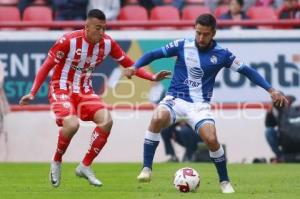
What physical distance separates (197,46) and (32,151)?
7952 mm

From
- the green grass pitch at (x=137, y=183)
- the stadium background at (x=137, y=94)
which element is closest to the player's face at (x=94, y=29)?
the green grass pitch at (x=137, y=183)

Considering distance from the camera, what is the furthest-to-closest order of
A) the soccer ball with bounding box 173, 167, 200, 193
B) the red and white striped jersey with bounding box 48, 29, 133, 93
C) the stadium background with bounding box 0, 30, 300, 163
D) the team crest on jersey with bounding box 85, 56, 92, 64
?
1. the stadium background with bounding box 0, 30, 300, 163
2. the team crest on jersey with bounding box 85, 56, 92, 64
3. the red and white striped jersey with bounding box 48, 29, 133, 93
4. the soccer ball with bounding box 173, 167, 200, 193

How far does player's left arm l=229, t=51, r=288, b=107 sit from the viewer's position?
40.0 feet

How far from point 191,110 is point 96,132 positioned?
1.21 metres

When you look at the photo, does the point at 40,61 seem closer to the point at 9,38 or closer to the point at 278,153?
the point at 9,38

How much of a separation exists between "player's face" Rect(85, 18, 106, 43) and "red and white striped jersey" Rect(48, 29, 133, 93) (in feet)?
0.39

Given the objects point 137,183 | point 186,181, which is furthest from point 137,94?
point 186,181

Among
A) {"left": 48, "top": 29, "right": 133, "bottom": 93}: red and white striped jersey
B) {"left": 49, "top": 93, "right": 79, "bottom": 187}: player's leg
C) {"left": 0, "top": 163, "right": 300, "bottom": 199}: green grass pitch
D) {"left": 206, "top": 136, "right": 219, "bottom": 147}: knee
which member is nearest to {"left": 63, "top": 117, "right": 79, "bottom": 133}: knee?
{"left": 49, "top": 93, "right": 79, "bottom": 187}: player's leg

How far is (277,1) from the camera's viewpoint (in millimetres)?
22031

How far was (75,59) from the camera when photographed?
42.8ft

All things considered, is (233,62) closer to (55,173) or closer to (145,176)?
(145,176)

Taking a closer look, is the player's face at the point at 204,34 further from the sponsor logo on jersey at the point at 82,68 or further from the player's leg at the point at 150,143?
the sponsor logo on jersey at the point at 82,68

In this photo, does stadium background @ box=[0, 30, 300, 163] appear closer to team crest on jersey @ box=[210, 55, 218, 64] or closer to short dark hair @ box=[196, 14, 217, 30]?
team crest on jersey @ box=[210, 55, 218, 64]

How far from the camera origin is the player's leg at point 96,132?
1284 centimetres
